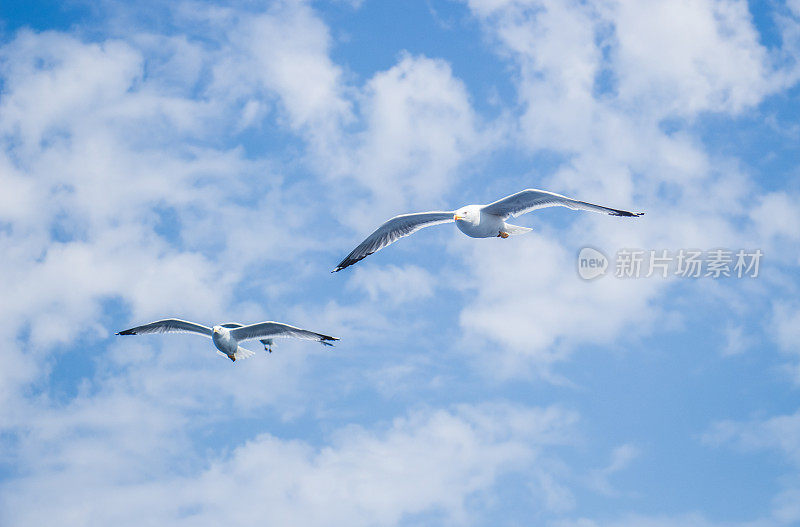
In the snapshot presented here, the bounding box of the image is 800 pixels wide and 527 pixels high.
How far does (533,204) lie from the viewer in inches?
725

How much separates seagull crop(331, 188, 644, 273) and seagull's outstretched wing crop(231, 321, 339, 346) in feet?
6.86

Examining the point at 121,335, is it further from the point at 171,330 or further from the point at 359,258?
the point at 359,258

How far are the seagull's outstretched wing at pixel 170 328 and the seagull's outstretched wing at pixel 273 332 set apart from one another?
1.82 metres

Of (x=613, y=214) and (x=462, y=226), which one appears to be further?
(x=462, y=226)

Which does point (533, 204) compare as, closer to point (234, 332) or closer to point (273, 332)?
point (273, 332)

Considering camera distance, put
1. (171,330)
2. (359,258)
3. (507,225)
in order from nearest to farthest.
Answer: (507,225)
(359,258)
(171,330)

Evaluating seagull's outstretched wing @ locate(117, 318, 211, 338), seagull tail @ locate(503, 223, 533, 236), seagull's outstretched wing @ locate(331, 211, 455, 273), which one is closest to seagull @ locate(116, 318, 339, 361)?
seagull's outstretched wing @ locate(117, 318, 211, 338)

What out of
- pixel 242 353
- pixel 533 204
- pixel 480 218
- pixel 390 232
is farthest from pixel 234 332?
pixel 533 204

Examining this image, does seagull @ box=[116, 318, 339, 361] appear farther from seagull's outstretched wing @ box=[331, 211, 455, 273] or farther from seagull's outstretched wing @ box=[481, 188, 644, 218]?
seagull's outstretched wing @ box=[481, 188, 644, 218]

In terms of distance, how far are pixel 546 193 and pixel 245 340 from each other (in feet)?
28.1

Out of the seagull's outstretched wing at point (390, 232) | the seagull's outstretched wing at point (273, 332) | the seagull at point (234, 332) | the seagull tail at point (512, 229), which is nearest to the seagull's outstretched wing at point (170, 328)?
the seagull at point (234, 332)

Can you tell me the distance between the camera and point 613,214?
679 inches

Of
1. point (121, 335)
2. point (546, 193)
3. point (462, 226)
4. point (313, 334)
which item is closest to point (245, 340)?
point (313, 334)

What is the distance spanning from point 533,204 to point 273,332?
23.1 ft
